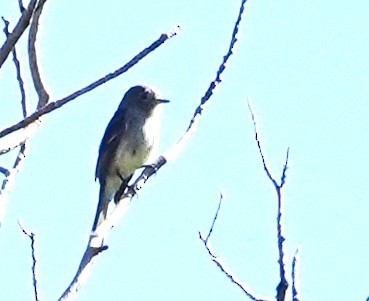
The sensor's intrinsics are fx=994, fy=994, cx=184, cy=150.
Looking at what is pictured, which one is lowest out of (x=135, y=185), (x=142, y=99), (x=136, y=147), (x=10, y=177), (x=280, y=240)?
(x=280, y=240)

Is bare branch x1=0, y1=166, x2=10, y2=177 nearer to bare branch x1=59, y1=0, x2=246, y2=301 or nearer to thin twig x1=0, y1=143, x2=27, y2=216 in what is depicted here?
thin twig x1=0, y1=143, x2=27, y2=216

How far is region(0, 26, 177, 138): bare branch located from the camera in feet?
8.02

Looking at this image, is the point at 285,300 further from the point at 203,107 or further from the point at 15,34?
the point at 203,107

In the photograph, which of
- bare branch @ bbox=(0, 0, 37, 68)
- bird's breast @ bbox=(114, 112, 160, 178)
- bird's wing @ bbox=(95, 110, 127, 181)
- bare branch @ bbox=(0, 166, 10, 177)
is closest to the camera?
bare branch @ bbox=(0, 0, 37, 68)

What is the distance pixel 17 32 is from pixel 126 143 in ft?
21.5

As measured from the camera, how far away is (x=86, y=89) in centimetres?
248

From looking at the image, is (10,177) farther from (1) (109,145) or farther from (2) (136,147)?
(1) (109,145)

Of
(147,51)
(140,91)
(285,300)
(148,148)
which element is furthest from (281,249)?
(140,91)

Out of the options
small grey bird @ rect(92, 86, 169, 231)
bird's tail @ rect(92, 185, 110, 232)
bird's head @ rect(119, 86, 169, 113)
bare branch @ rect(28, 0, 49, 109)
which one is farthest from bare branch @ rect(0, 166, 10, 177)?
bird's head @ rect(119, 86, 169, 113)

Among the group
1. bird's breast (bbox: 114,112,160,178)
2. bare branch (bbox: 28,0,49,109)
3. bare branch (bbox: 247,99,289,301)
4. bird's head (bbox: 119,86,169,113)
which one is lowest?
bare branch (bbox: 247,99,289,301)

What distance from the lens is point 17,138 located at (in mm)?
3043

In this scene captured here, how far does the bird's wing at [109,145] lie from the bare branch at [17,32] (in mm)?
6637

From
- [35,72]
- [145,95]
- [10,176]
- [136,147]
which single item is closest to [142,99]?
[145,95]

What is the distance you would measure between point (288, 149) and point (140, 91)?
623cm
